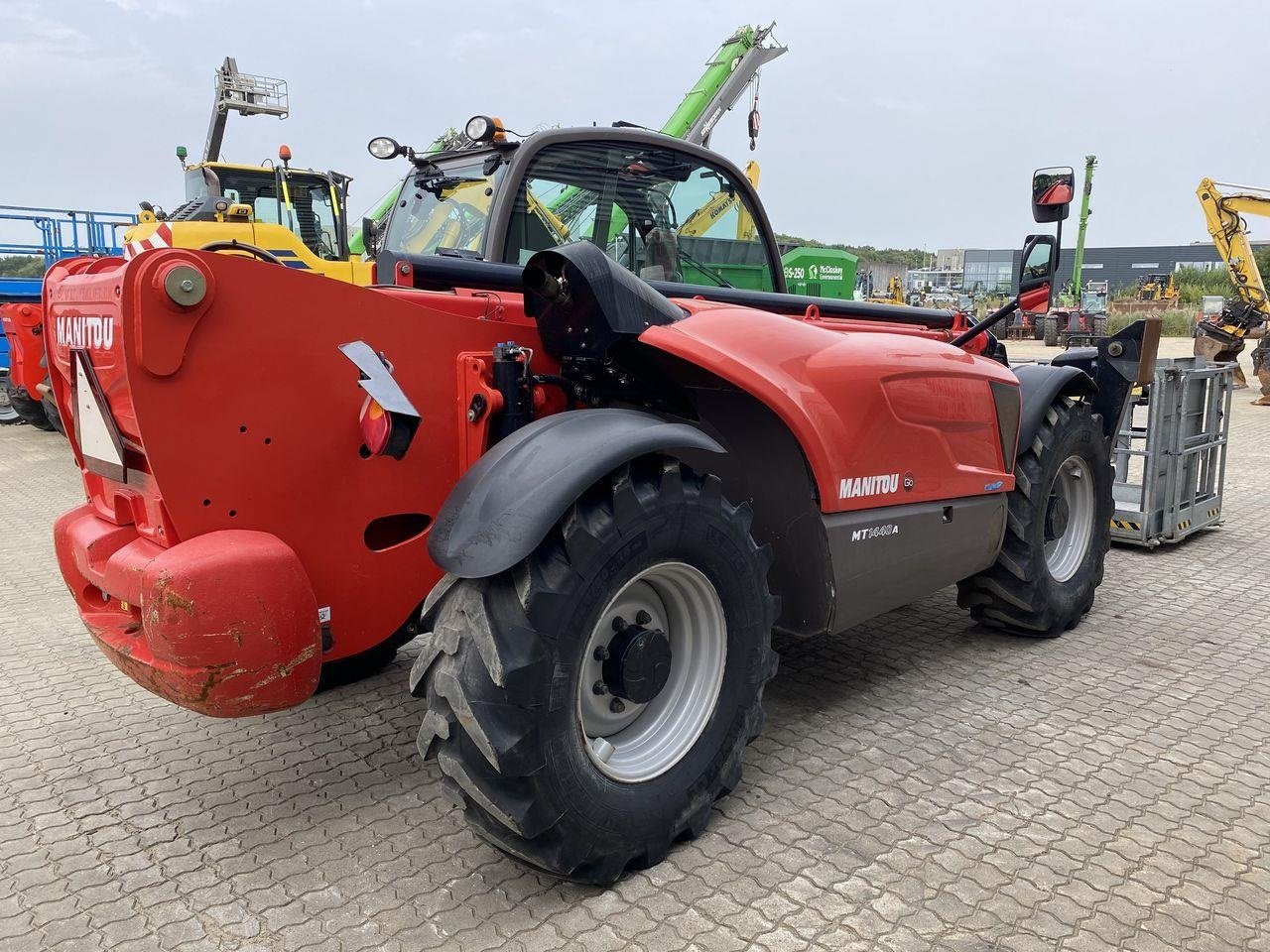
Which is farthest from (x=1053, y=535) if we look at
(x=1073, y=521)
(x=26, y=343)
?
(x=26, y=343)

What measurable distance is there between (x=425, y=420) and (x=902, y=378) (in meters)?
1.69

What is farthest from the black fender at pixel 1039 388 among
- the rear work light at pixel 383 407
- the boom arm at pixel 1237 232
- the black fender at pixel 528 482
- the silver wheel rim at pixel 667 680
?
the boom arm at pixel 1237 232

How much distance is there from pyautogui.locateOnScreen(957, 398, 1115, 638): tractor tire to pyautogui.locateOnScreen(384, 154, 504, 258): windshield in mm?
2653

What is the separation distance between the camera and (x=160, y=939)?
2.28 meters

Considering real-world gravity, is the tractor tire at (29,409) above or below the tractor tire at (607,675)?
below

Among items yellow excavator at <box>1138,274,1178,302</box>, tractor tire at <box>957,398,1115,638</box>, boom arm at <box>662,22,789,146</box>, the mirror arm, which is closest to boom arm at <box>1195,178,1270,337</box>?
boom arm at <box>662,22,789,146</box>

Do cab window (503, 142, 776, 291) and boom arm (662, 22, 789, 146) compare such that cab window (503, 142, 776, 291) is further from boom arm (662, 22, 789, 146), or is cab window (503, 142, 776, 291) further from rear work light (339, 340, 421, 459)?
boom arm (662, 22, 789, 146)

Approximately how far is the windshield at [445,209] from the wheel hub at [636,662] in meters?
1.79

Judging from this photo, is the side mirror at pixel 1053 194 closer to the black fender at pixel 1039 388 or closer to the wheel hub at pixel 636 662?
the black fender at pixel 1039 388

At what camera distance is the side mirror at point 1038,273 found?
145 inches

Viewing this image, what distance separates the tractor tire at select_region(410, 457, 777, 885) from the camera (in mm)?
2219

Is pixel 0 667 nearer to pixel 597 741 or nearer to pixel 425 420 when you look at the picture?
pixel 425 420

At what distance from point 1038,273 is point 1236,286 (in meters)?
18.8

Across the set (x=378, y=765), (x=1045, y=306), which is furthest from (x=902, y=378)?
A: (x=378, y=765)
